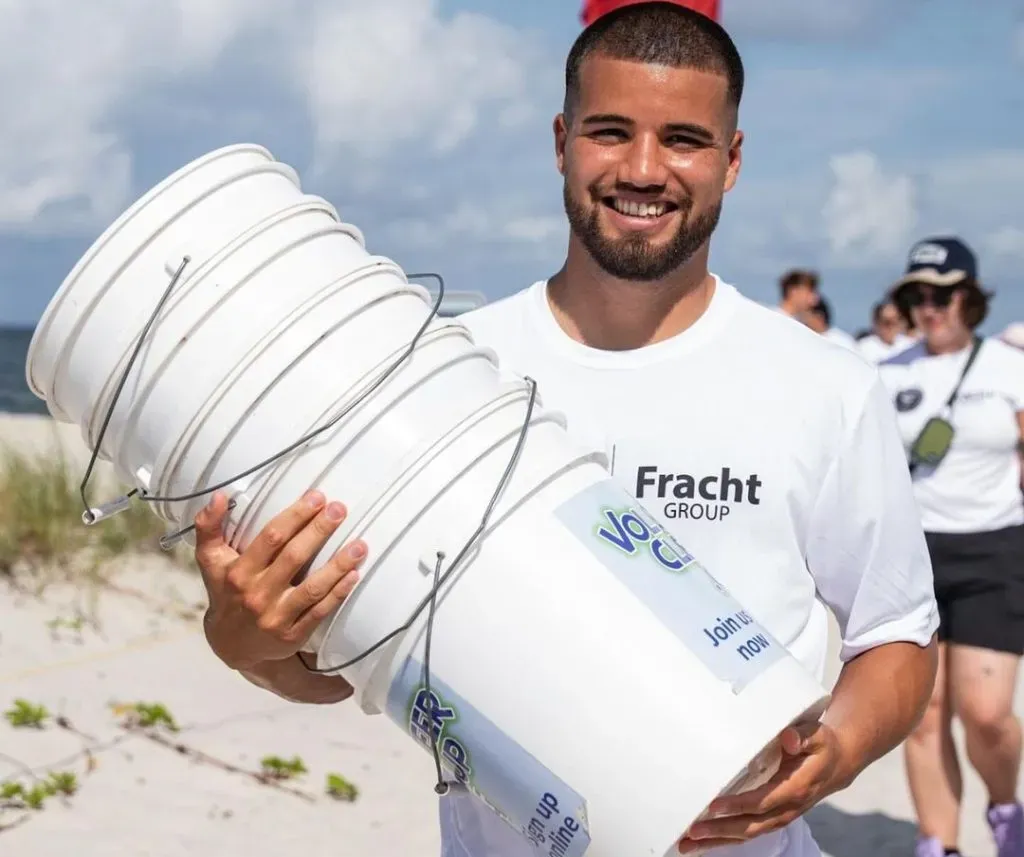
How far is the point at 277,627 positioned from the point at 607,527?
433 mm

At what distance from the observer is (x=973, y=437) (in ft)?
15.1

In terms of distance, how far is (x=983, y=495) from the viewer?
4543 mm

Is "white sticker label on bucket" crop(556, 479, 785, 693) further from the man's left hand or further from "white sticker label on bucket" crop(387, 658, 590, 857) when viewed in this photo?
"white sticker label on bucket" crop(387, 658, 590, 857)

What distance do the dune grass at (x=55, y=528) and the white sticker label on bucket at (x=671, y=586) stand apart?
221 inches

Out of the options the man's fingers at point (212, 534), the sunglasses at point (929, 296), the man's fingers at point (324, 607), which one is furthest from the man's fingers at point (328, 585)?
the sunglasses at point (929, 296)

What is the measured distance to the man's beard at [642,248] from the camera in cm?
187

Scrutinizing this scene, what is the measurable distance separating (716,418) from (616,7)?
2.06ft

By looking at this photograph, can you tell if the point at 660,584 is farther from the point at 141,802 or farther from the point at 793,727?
the point at 141,802

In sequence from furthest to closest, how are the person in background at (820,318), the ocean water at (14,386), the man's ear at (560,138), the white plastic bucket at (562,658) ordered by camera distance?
the ocean water at (14,386), the person in background at (820,318), the man's ear at (560,138), the white plastic bucket at (562,658)

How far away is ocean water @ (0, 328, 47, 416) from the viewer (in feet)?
117

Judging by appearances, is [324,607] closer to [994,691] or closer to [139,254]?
[139,254]

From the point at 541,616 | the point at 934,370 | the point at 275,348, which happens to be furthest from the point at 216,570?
the point at 934,370

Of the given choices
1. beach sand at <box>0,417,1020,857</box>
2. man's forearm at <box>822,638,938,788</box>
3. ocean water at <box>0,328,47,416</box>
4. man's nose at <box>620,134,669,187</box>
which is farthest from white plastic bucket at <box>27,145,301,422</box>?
ocean water at <box>0,328,47,416</box>

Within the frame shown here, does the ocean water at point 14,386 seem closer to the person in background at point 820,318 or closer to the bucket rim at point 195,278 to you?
the person in background at point 820,318
